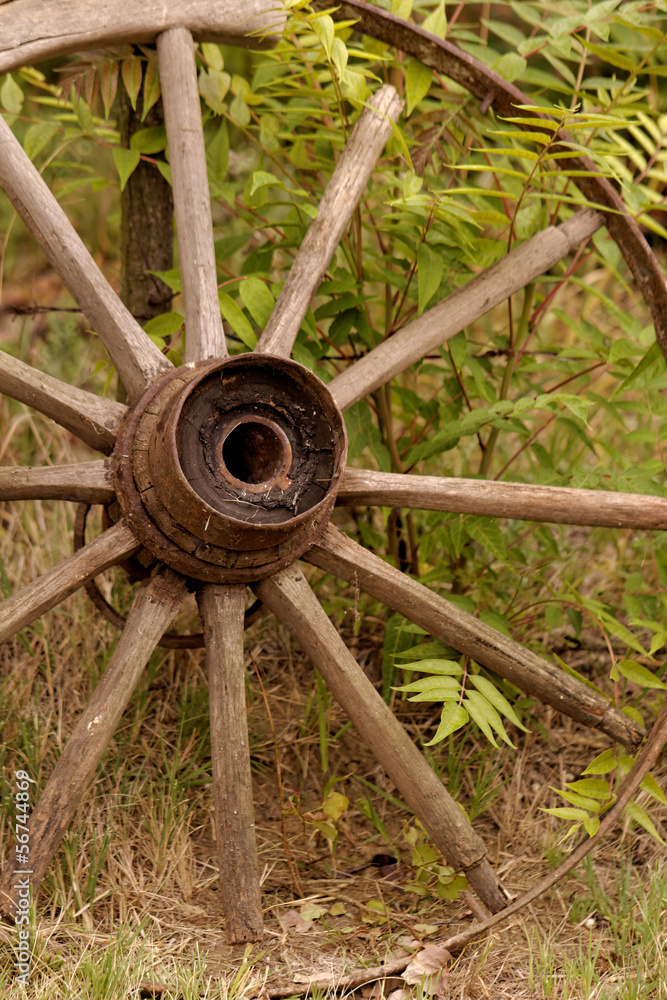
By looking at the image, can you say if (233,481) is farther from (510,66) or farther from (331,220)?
(510,66)

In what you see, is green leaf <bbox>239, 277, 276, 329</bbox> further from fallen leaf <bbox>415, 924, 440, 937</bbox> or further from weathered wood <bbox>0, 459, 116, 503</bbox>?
fallen leaf <bbox>415, 924, 440, 937</bbox>

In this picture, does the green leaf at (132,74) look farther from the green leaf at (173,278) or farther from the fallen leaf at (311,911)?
the fallen leaf at (311,911)

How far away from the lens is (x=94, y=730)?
5.17 feet

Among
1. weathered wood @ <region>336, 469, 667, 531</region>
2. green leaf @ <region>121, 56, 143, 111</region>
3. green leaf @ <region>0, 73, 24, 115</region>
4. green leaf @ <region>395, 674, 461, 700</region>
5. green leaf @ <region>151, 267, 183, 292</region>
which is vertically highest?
green leaf @ <region>0, 73, 24, 115</region>

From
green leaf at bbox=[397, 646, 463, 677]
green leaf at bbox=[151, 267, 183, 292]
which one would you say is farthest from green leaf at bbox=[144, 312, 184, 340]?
green leaf at bbox=[397, 646, 463, 677]

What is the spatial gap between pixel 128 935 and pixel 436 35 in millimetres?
1906

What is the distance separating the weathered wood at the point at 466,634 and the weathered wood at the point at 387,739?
9cm

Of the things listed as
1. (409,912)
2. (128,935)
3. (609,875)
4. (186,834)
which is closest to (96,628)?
(186,834)

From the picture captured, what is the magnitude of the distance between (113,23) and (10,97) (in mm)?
459

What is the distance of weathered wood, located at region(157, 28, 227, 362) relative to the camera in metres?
1.72

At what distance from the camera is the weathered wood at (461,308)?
1.82 m

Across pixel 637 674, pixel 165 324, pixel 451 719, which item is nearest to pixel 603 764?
pixel 637 674

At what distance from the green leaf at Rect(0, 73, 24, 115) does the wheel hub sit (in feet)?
3.08

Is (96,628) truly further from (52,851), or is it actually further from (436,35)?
(436,35)
